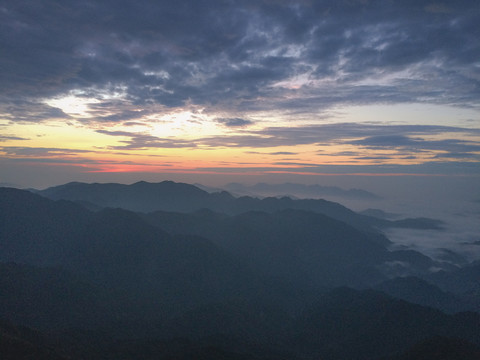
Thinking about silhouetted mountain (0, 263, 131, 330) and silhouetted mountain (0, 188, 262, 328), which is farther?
silhouetted mountain (0, 188, 262, 328)

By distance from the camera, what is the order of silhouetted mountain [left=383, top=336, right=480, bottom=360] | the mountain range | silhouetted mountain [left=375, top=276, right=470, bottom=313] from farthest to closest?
silhouetted mountain [left=375, top=276, right=470, bottom=313] → the mountain range → silhouetted mountain [left=383, top=336, right=480, bottom=360]

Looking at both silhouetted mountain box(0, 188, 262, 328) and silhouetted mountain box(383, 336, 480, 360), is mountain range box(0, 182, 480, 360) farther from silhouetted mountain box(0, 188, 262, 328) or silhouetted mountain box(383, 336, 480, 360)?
silhouetted mountain box(0, 188, 262, 328)

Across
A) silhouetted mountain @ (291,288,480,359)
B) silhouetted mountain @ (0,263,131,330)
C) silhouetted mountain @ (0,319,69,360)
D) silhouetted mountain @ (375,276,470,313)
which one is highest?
silhouetted mountain @ (0,319,69,360)

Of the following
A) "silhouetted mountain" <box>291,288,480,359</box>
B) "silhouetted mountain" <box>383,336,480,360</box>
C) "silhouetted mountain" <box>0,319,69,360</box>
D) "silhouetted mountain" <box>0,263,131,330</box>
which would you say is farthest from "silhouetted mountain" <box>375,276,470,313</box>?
"silhouetted mountain" <box>0,319,69,360</box>

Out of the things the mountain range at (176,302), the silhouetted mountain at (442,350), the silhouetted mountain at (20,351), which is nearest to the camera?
the silhouetted mountain at (20,351)

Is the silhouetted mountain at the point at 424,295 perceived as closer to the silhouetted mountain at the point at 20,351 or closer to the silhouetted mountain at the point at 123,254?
the silhouetted mountain at the point at 123,254

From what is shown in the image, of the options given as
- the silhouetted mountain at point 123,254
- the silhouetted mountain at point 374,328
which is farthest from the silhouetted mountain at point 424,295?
the silhouetted mountain at point 123,254

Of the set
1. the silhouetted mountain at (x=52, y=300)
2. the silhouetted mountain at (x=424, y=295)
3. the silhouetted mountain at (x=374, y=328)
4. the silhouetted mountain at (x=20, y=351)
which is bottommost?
the silhouetted mountain at (x=424, y=295)

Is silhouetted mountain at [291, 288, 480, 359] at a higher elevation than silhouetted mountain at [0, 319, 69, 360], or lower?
lower

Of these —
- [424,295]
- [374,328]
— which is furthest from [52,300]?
[424,295]

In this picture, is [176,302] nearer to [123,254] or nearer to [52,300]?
[52,300]

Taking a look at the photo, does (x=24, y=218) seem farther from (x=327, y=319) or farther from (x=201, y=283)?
(x=327, y=319)
